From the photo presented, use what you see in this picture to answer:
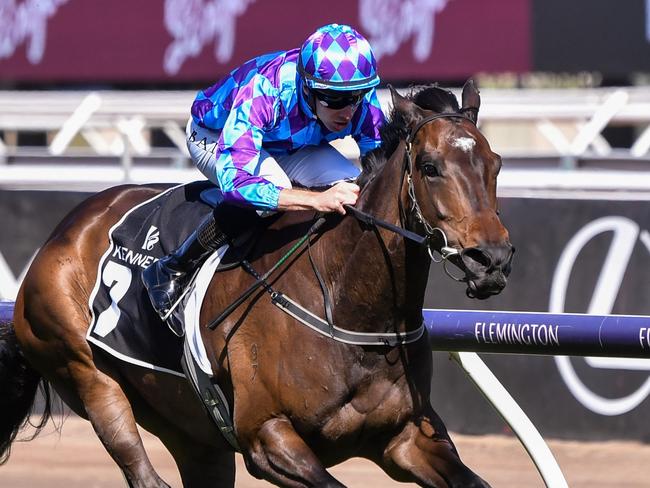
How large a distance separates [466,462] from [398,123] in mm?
3241

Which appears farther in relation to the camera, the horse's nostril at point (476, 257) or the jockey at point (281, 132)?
the jockey at point (281, 132)

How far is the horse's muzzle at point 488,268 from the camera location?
3283 mm

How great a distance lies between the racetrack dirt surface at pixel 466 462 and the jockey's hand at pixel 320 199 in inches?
108

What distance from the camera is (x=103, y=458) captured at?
696 cm

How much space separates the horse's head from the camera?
3314 millimetres

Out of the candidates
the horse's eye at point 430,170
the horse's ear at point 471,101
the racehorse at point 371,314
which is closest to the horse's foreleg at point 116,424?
the racehorse at point 371,314

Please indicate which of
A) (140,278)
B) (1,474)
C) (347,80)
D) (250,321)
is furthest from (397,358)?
(1,474)

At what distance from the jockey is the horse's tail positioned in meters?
0.94

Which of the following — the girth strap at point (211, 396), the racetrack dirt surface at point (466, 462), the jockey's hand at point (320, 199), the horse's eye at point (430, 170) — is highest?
the horse's eye at point (430, 170)

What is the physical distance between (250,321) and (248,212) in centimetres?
36

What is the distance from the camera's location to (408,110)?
3.68 m

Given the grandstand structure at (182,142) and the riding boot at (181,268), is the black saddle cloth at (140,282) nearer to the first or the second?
the riding boot at (181,268)

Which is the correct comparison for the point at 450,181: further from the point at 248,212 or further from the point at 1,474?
the point at 1,474

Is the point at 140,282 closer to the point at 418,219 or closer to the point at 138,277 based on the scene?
the point at 138,277
